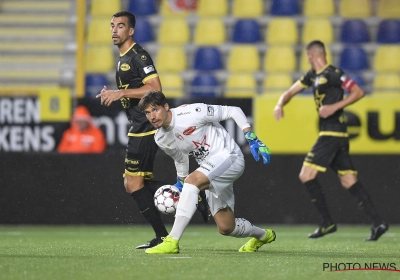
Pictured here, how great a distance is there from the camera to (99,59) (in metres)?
13.9

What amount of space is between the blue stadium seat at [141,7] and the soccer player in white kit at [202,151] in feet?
25.4

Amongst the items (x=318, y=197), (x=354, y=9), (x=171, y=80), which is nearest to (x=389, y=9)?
(x=354, y=9)

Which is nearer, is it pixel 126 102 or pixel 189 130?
pixel 189 130

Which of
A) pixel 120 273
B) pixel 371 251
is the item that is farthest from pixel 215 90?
pixel 120 273

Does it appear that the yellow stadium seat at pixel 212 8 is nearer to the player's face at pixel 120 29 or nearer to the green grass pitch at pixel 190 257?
the green grass pitch at pixel 190 257

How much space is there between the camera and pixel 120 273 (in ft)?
18.1

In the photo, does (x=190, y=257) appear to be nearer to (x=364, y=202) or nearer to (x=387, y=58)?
(x=364, y=202)

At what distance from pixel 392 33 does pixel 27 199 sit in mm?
6354

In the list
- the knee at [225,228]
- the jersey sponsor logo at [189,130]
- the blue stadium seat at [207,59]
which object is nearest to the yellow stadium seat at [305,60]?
the blue stadium seat at [207,59]

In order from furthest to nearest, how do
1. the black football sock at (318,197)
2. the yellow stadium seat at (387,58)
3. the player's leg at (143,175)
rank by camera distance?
the yellow stadium seat at (387,58) < the black football sock at (318,197) < the player's leg at (143,175)

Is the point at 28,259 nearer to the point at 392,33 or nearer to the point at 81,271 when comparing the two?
the point at 81,271

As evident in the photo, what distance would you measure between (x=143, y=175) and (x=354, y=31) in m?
7.33

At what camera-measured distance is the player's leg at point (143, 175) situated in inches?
299

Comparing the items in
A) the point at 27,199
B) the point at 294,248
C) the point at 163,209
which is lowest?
the point at 27,199
